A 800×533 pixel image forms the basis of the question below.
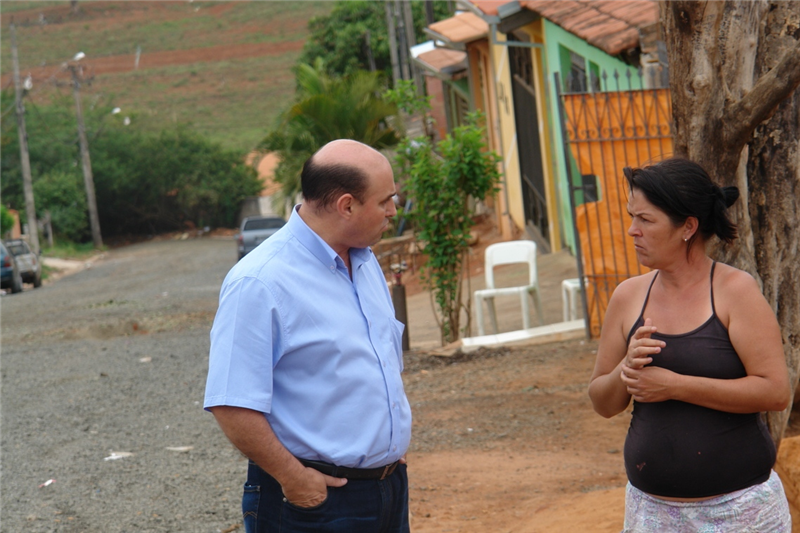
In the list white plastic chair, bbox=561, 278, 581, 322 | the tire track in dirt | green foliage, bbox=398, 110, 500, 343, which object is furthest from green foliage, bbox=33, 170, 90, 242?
the tire track in dirt

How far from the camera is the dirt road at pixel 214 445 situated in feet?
16.3

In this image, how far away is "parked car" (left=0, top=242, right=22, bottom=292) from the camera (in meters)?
23.1

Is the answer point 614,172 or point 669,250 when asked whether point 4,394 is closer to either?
point 614,172

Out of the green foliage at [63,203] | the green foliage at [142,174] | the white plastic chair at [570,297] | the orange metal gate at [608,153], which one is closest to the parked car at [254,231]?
the white plastic chair at [570,297]

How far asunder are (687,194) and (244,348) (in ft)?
4.09

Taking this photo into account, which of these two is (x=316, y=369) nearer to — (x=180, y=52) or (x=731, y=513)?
(x=731, y=513)

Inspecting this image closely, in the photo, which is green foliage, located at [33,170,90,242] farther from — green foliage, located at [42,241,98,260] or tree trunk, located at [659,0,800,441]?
tree trunk, located at [659,0,800,441]

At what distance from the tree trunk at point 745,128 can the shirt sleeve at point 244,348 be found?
183 cm

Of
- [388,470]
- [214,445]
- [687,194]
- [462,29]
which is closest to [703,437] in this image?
[687,194]

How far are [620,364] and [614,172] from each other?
565 centimetres

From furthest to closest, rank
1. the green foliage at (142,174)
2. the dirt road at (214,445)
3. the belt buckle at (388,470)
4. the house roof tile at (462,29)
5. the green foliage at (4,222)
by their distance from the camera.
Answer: the green foliage at (142,174)
the green foliage at (4,222)
the house roof tile at (462,29)
the dirt road at (214,445)
the belt buckle at (388,470)

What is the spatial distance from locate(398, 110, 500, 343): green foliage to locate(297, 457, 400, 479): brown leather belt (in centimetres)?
689

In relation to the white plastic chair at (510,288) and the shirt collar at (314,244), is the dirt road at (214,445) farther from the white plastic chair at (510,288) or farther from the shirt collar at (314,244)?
the shirt collar at (314,244)

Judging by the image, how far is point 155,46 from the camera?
93.7 meters
